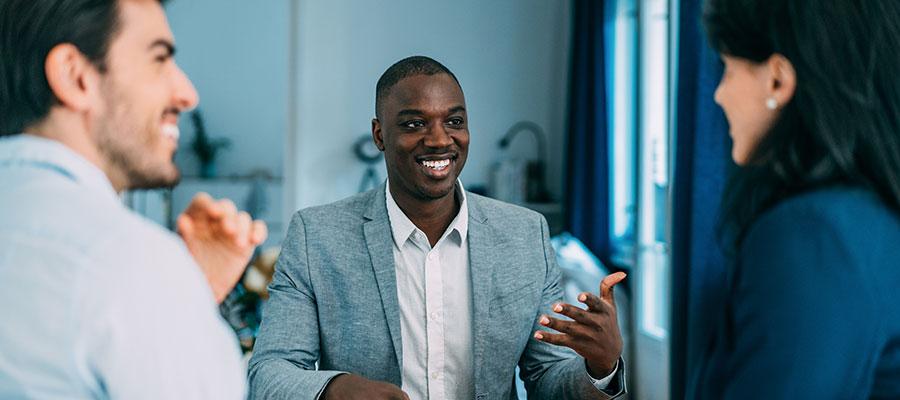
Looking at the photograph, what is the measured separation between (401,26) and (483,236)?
339 centimetres

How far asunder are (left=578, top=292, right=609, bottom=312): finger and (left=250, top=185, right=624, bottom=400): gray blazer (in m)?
0.22

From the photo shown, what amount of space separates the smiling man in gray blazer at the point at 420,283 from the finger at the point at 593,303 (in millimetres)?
231

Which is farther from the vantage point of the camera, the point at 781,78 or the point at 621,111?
the point at 621,111

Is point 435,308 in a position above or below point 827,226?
below

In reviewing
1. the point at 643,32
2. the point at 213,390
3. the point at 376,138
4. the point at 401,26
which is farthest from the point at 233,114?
the point at 213,390

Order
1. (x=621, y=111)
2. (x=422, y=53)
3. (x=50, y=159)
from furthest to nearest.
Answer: (x=422, y=53)
(x=621, y=111)
(x=50, y=159)

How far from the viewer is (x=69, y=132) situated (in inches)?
37.9

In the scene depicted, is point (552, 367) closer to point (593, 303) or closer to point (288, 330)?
point (593, 303)

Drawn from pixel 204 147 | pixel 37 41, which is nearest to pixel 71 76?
pixel 37 41

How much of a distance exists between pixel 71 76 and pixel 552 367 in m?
1.17

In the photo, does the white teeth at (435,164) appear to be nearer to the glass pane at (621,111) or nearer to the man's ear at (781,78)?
the man's ear at (781,78)

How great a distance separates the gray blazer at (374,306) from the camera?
1.76 meters

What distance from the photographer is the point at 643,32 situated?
412cm

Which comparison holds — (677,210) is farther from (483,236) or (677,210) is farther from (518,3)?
(518,3)
